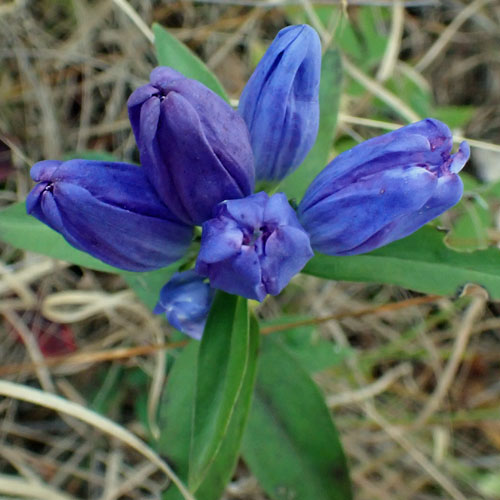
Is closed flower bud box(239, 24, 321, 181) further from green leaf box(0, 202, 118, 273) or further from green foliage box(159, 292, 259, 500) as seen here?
green leaf box(0, 202, 118, 273)

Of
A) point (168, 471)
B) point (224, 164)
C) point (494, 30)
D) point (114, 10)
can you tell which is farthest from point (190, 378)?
point (494, 30)

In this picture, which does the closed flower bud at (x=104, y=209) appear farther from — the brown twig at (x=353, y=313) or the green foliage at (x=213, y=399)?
the brown twig at (x=353, y=313)

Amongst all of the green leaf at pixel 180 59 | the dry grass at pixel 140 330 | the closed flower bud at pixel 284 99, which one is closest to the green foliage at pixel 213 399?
the closed flower bud at pixel 284 99

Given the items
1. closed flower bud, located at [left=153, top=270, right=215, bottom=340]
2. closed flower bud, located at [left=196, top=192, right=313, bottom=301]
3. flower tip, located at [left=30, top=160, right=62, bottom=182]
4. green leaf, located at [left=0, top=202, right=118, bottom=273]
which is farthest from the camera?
green leaf, located at [left=0, top=202, right=118, bottom=273]

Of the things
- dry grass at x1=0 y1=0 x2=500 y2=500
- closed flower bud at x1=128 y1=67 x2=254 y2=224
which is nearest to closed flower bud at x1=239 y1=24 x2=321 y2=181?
closed flower bud at x1=128 y1=67 x2=254 y2=224

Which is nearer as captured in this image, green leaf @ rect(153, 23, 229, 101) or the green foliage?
the green foliage

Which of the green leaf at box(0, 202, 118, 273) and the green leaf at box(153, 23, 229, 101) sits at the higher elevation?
the green leaf at box(153, 23, 229, 101)
